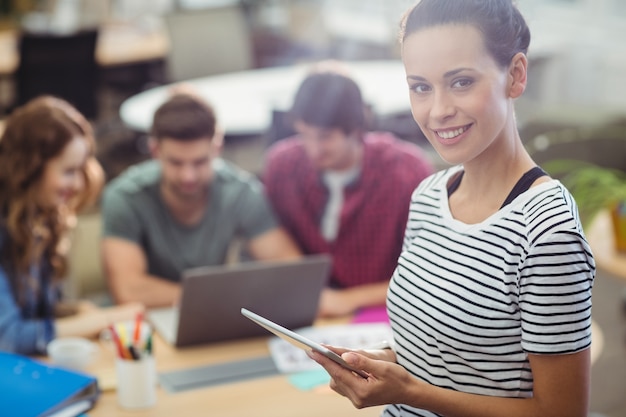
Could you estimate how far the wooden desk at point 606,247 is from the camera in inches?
93.7

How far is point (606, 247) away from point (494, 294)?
163cm

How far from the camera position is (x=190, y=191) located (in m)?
2.39

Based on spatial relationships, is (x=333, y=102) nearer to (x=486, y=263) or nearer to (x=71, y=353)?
(x=71, y=353)

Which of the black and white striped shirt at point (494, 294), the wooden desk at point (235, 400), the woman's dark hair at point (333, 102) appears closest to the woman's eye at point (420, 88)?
the black and white striped shirt at point (494, 294)

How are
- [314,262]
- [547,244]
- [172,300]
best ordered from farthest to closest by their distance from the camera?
[172,300], [314,262], [547,244]

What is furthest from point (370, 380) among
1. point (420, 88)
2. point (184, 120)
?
point (184, 120)

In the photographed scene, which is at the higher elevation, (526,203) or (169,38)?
(169,38)

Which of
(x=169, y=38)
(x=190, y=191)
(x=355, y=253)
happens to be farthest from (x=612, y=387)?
(x=169, y=38)

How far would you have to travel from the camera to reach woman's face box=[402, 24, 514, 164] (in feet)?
3.26

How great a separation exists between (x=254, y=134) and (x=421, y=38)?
2874 mm

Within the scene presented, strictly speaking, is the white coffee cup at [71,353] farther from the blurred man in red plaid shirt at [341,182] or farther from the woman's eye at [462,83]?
the woman's eye at [462,83]

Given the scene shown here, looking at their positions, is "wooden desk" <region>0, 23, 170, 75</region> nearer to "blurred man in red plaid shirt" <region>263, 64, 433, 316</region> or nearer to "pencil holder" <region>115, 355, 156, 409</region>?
"blurred man in red plaid shirt" <region>263, 64, 433, 316</region>

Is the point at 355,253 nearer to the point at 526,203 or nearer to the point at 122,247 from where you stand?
the point at 122,247

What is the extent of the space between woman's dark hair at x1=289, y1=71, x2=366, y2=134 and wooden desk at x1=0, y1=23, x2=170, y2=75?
257 centimetres
